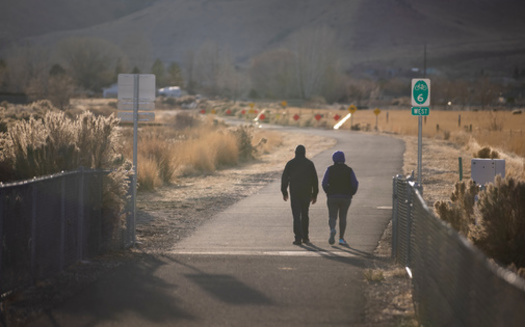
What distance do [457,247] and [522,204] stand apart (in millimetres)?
3787

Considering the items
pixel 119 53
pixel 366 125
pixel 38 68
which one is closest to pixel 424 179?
pixel 366 125

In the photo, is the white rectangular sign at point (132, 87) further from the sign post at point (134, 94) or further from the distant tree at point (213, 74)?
the distant tree at point (213, 74)

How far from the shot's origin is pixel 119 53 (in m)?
172

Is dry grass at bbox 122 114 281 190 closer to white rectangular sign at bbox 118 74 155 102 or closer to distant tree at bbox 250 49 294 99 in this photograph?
white rectangular sign at bbox 118 74 155 102

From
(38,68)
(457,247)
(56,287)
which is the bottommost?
(56,287)

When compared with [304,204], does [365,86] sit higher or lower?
higher

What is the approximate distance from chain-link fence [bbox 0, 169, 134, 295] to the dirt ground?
→ 20 centimetres

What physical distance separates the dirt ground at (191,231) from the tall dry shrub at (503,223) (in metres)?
1.15

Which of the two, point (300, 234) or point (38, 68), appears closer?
point (300, 234)

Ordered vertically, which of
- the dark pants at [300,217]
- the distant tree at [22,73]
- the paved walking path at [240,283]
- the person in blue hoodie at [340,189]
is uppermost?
the distant tree at [22,73]

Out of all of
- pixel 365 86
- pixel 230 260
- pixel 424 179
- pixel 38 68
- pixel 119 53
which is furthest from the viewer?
pixel 119 53

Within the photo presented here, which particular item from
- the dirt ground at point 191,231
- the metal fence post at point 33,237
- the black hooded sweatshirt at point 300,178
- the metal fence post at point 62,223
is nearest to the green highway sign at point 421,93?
the dirt ground at point 191,231

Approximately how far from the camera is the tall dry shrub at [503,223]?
364 inches

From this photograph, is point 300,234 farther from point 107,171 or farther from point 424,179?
point 424,179
